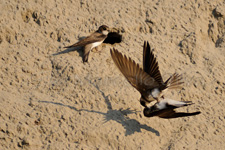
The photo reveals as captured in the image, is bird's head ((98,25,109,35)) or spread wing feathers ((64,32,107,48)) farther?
bird's head ((98,25,109,35))

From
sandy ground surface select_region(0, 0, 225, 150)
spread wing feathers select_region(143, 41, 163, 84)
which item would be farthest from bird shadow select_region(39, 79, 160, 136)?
spread wing feathers select_region(143, 41, 163, 84)

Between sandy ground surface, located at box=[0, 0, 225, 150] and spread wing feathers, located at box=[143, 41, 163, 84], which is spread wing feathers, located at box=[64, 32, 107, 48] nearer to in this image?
sandy ground surface, located at box=[0, 0, 225, 150]

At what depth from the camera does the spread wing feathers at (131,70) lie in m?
3.09

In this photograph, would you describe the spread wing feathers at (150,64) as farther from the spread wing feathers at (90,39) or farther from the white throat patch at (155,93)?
the spread wing feathers at (90,39)

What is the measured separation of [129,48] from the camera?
365 centimetres

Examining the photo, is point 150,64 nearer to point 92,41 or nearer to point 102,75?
point 102,75

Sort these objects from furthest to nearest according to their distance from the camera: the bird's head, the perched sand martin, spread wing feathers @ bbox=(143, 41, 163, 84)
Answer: the bird's head → spread wing feathers @ bbox=(143, 41, 163, 84) → the perched sand martin

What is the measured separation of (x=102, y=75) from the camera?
341cm

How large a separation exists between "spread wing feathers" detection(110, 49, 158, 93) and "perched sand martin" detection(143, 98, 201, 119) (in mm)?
199

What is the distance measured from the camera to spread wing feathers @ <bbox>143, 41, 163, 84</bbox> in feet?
10.8

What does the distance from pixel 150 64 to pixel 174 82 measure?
25 centimetres

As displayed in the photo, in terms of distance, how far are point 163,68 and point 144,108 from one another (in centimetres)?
53

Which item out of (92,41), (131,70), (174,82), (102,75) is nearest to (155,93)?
(174,82)

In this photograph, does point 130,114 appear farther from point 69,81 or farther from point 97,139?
point 69,81
